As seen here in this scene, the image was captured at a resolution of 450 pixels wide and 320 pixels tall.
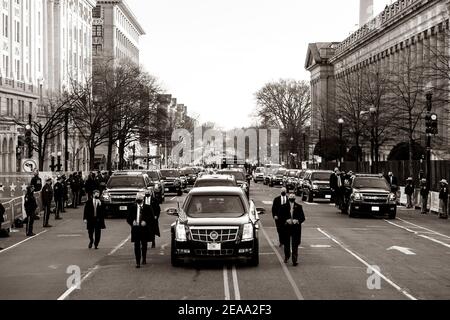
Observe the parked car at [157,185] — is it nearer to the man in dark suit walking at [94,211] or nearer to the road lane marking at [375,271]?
the road lane marking at [375,271]

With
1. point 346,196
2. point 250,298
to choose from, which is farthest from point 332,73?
point 250,298

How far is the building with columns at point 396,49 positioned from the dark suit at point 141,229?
28.1 m

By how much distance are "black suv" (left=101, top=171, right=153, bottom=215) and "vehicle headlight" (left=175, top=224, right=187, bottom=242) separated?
16196 mm

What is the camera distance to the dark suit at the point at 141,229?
19500 millimetres

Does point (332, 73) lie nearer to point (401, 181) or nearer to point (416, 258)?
point (401, 181)

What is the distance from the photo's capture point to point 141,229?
1955cm

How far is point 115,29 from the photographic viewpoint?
133000mm

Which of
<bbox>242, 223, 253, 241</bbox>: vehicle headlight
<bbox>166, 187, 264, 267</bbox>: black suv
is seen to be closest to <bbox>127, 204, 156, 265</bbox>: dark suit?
<bbox>166, 187, 264, 267</bbox>: black suv

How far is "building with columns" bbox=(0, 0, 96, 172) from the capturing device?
70.6m

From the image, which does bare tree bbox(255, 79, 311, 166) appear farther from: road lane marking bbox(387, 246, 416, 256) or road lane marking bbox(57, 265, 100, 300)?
road lane marking bbox(57, 265, 100, 300)

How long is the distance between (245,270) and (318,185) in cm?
3192

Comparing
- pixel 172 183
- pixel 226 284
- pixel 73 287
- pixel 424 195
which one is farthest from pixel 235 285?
pixel 172 183

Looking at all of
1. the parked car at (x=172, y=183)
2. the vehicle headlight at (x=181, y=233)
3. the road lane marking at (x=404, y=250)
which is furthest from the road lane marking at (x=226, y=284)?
the parked car at (x=172, y=183)
